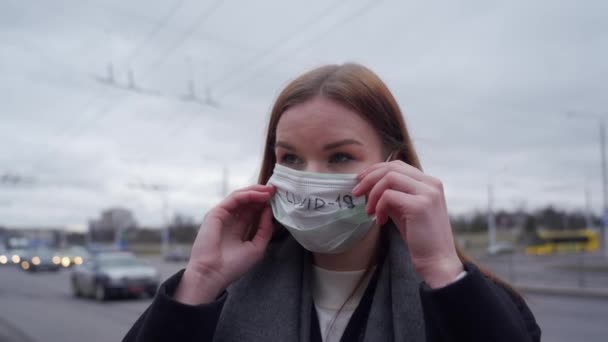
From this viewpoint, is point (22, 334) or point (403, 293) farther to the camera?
point (22, 334)

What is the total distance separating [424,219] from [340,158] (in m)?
0.36

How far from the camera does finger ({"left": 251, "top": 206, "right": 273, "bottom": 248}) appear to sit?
5.96ft

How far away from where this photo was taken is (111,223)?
3041 inches

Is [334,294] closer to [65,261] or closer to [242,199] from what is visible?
[242,199]

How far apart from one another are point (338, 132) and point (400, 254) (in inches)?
15.8

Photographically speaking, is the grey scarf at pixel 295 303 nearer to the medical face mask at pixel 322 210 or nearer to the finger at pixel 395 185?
the medical face mask at pixel 322 210

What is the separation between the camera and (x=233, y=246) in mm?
1753

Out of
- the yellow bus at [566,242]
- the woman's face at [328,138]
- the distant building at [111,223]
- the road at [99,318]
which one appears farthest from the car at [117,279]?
the distant building at [111,223]

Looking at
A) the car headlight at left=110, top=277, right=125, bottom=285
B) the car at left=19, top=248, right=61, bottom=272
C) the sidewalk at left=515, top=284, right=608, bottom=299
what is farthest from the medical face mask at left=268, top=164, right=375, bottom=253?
the car at left=19, top=248, right=61, bottom=272

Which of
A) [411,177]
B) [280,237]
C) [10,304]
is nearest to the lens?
[411,177]

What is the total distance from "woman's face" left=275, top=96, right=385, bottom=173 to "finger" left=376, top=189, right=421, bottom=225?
0.22 meters

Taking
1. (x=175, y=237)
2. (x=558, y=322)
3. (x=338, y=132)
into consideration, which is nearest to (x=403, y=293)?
(x=338, y=132)

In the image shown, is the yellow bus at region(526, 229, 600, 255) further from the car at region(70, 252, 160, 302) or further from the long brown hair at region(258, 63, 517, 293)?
the long brown hair at region(258, 63, 517, 293)

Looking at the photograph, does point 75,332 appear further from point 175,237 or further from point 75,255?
point 175,237
